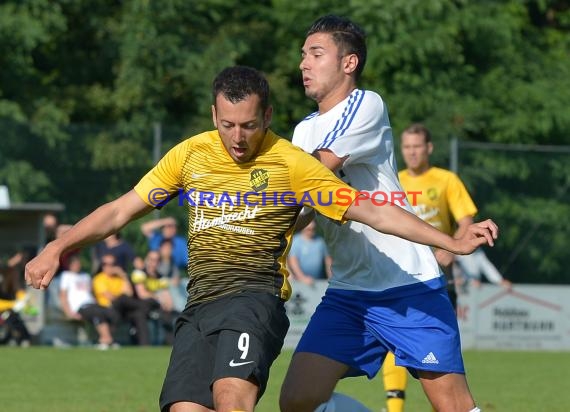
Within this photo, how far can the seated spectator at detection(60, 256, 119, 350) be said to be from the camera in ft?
54.3

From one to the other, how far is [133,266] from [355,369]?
1137cm

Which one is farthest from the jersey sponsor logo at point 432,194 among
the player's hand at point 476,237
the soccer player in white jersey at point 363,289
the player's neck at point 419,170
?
the player's hand at point 476,237

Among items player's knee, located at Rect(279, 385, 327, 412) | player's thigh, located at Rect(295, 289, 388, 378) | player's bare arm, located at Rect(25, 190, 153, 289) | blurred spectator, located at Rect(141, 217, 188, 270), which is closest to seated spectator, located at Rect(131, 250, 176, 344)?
blurred spectator, located at Rect(141, 217, 188, 270)

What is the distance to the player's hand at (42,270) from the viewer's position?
5.17m

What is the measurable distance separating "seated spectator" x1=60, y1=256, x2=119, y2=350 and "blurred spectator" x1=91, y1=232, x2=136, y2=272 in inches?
12.1

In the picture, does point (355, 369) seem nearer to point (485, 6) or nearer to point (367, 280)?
point (367, 280)

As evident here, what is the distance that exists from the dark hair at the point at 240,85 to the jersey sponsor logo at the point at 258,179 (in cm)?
27

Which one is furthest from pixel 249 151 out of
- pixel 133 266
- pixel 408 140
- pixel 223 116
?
pixel 133 266

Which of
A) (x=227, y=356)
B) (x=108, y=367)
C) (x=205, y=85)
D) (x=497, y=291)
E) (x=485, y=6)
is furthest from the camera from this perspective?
(x=485, y=6)

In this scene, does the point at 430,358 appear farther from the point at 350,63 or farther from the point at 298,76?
the point at 298,76

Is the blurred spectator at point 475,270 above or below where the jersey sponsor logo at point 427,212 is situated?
below

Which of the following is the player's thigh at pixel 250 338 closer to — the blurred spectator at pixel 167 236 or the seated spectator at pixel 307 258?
the seated spectator at pixel 307 258

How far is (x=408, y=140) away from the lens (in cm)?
953

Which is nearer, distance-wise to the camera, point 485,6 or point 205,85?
point 205,85
